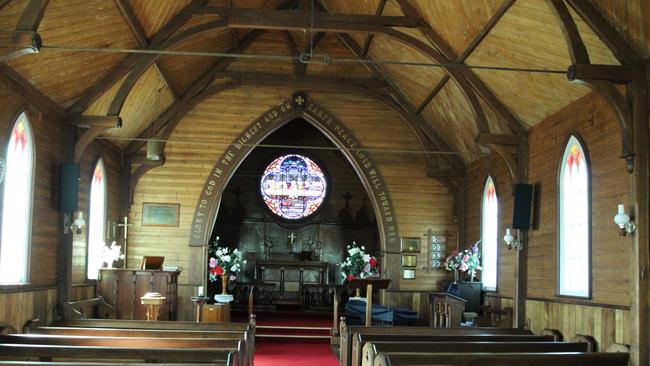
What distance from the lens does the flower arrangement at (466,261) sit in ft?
45.5

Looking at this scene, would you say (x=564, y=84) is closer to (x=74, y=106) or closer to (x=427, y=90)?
(x=427, y=90)

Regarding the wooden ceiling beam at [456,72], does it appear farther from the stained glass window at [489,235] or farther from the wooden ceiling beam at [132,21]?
the wooden ceiling beam at [132,21]

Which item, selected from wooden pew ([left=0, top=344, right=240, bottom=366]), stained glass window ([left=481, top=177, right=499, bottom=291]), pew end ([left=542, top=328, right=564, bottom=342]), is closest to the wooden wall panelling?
wooden pew ([left=0, top=344, right=240, bottom=366])

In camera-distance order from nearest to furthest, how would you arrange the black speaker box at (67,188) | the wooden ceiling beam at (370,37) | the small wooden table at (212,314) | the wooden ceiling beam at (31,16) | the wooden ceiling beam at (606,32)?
1. the wooden ceiling beam at (31,16)
2. the wooden ceiling beam at (606,32)
3. the black speaker box at (67,188)
4. the wooden ceiling beam at (370,37)
5. the small wooden table at (212,314)

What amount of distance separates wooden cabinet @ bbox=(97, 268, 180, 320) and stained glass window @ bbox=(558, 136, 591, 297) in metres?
6.51

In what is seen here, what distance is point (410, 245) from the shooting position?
15.7 metres

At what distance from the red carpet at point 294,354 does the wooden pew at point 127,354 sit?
510cm

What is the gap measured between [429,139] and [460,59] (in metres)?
4.29

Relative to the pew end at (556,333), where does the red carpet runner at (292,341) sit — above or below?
below

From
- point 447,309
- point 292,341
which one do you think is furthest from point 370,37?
point 292,341

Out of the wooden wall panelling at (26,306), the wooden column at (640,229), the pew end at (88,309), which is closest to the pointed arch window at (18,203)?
the wooden wall panelling at (26,306)

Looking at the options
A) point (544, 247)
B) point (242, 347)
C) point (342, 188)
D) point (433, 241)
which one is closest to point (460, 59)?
point (544, 247)

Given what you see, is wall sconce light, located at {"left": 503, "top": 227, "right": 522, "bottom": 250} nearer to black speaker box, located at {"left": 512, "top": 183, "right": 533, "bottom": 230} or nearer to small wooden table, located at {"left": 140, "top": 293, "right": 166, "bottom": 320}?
black speaker box, located at {"left": 512, "top": 183, "right": 533, "bottom": 230}

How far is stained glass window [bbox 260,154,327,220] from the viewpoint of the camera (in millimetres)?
19938
